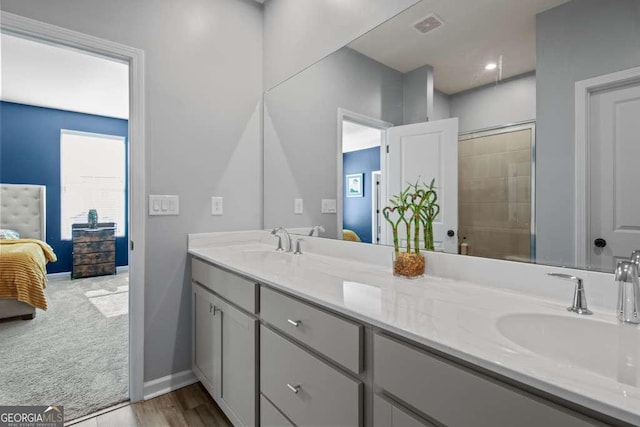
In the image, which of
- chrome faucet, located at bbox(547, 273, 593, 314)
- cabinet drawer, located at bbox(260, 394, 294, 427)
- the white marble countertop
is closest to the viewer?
the white marble countertop

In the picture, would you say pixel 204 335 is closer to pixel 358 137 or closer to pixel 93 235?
pixel 358 137

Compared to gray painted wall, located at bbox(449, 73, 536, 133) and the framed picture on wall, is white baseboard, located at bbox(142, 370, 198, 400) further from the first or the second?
gray painted wall, located at bbox(449, 73, 536, 133)

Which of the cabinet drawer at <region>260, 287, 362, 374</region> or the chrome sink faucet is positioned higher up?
the chrome sink faucet

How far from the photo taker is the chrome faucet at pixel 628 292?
0.75m

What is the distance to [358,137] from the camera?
5.63 ft

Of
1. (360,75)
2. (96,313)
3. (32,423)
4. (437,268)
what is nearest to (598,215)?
(437,268)

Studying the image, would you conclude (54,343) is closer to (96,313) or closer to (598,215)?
(96,313)

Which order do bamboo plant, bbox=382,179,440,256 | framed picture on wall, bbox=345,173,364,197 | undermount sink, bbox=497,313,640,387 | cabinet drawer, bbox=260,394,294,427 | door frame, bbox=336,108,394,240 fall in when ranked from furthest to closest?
framed picture on wall, bbox=345,173,364,197 < door frame, bbox=336,108,394,240 < bamboo plant, bbox=382,179,440,256 < cabinet drawer, bbox=260,394,294,427 < undermount sink, bbox=497,313,640,387

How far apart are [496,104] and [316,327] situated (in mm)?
1012

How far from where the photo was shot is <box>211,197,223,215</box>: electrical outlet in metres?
2.17

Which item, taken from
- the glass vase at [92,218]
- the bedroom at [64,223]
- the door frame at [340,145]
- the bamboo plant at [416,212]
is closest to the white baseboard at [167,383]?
the bedroom at [64,223]

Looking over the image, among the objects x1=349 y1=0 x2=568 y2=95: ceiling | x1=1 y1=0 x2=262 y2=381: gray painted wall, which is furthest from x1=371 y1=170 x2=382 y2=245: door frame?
x1=1 y1=0 x2=262 y2=381: gray painted wall

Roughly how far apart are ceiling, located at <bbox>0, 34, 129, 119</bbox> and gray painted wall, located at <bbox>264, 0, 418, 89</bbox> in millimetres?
1474

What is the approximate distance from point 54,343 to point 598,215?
3559mm
